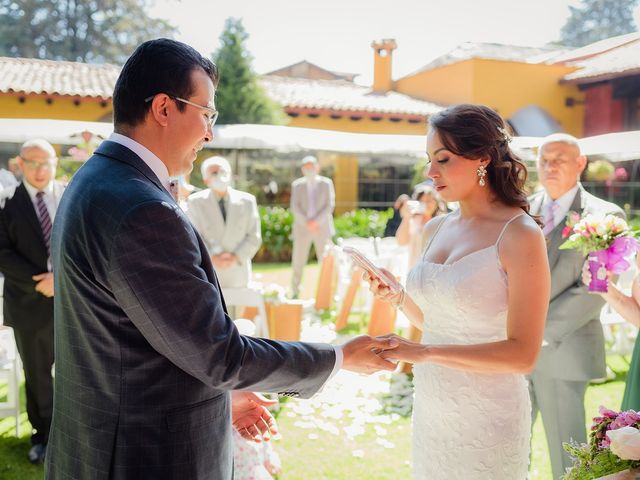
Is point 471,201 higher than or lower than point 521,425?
higher

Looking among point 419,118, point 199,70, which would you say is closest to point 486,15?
point 419,118

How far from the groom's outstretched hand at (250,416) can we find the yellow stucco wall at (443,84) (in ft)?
67.8

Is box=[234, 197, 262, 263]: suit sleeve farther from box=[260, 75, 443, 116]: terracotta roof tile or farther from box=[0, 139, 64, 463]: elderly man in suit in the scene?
box=[260, 75, 443, 116]: terracotta roof tile

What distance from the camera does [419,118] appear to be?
70.7 feet

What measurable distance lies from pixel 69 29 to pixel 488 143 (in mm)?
25972

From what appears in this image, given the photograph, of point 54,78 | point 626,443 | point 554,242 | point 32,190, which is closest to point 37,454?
point 32,190

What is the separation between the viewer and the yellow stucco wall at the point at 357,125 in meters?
20.9

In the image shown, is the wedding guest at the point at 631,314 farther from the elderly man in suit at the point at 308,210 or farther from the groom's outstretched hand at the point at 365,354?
the elderly man in suit at the point at 308,210

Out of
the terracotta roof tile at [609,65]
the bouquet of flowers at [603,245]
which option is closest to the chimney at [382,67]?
the terracotta roof tile at [609,65]

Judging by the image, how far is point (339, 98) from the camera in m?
22.3

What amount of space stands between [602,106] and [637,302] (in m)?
21.2

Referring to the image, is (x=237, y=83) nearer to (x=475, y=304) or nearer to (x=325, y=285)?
(x=325, y=285)

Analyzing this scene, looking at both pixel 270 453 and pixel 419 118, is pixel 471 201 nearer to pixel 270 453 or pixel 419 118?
pixel 270 453

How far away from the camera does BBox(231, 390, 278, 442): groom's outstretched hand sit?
7.53 ft
